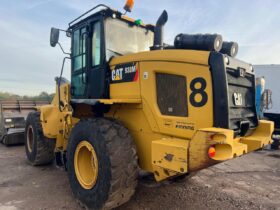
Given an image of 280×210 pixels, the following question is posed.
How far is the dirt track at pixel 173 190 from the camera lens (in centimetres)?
379

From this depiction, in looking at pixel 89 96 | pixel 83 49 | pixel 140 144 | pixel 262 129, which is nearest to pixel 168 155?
pixel 140 144

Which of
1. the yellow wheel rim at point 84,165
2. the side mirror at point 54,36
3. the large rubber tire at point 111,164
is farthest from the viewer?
the side mirror at point 54,36

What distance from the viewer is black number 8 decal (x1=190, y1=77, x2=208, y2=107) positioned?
2879mm

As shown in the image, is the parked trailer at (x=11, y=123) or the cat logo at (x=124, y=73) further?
the parked trailer at (x=11, y=123)

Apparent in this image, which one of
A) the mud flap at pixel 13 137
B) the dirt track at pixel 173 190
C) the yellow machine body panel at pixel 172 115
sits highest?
the yellow machine body panel at pixel 172 115

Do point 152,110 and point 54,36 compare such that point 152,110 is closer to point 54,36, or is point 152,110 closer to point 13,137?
point 54,36

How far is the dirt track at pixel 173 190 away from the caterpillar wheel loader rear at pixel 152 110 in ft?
2.18

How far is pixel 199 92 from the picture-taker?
2918mm

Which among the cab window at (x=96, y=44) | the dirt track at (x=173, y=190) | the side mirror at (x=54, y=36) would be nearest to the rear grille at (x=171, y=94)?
the cab window at (x=96, y=44)

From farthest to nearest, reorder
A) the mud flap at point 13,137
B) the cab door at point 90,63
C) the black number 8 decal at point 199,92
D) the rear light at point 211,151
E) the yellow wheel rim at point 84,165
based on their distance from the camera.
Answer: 1. the mud flap at point 13,137
2. the cab door at point 90,63
3. the yellow wheel rim at point 84,165
4. the black number 8 decal at point 199,92
5. the rear light at point 211,151

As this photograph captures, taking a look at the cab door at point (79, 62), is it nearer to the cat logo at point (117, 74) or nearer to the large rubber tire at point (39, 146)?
the cat logo at point (117, 74)

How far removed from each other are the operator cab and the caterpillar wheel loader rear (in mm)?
16

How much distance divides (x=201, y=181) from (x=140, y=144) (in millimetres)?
1963

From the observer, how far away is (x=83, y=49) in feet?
14.7
